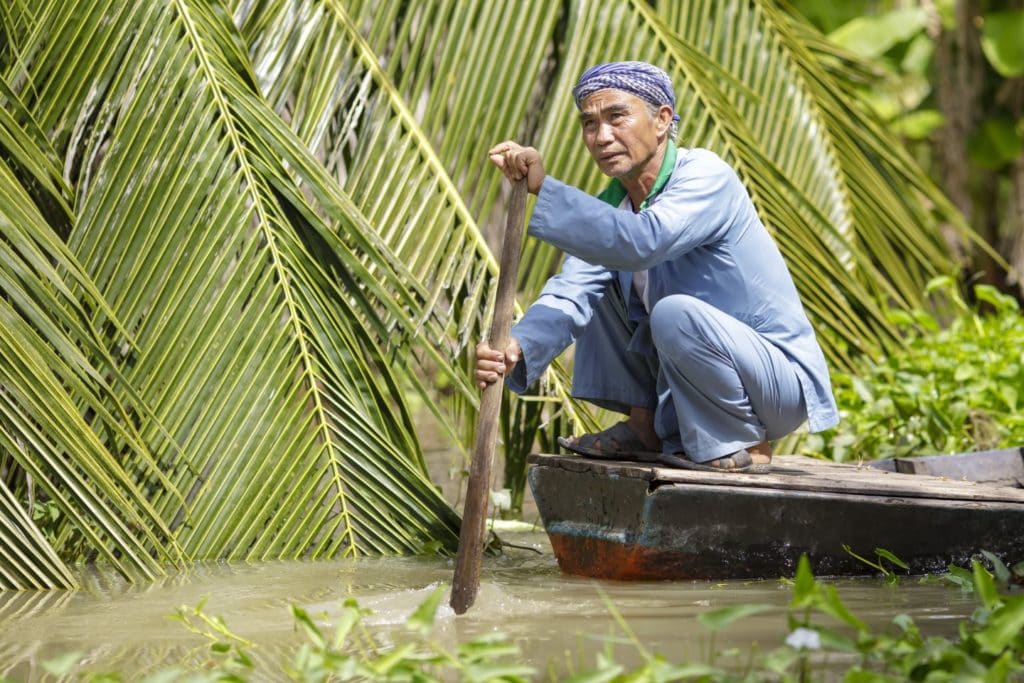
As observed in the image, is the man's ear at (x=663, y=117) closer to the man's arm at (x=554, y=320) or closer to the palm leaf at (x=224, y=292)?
the man's arm at (x=554, y=320)

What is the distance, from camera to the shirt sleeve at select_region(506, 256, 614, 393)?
340cm

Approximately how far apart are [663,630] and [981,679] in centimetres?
81

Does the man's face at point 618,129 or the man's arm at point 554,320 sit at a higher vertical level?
the man's face at point 618,129

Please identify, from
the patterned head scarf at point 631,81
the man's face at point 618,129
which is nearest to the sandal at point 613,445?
the man's face at point 618,129

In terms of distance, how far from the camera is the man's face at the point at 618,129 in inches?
131

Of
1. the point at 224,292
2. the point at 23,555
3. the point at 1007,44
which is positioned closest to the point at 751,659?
the point at 23,555

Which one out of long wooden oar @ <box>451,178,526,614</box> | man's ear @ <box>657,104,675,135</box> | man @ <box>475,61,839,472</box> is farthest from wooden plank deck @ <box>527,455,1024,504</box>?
man's ear @ <box>657,104,675,135</box>

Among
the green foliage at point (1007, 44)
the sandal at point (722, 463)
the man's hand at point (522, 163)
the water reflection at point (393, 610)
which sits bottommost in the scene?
the water reflection at point (393, 610)

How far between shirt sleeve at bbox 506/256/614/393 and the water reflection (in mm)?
523

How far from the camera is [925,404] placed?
16.1 feet

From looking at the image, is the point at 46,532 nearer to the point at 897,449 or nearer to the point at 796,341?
the point at 796,341

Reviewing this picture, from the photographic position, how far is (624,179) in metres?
3.44

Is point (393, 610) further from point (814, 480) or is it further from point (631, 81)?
point (631, 81)

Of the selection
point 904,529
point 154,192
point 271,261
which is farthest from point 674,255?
point 154,192
